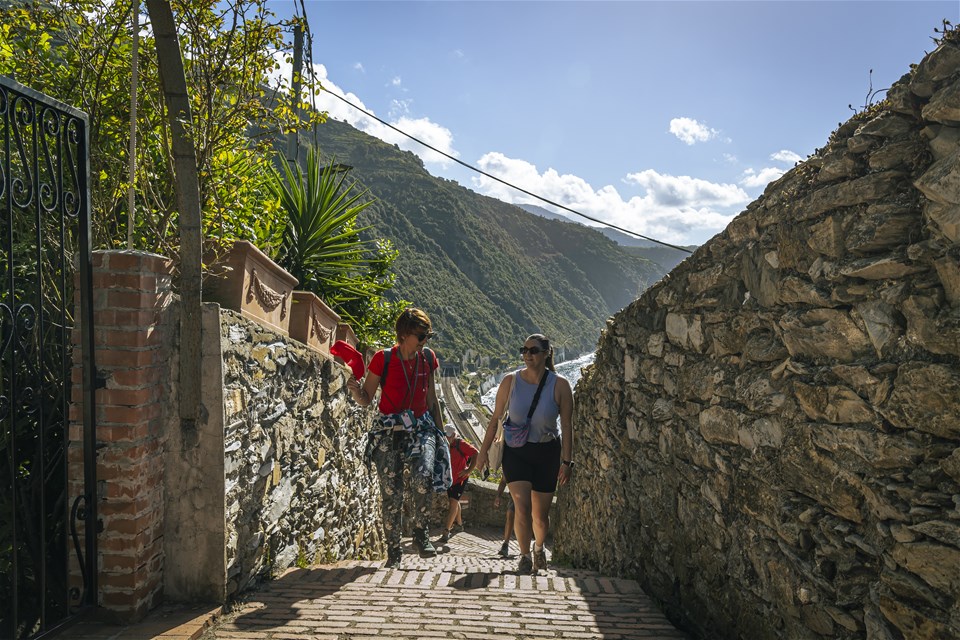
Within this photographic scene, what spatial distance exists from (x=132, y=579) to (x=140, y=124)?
2.87 meters

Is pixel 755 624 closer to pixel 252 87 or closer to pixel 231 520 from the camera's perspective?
pixel 231 520

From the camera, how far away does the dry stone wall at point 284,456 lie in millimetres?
3486

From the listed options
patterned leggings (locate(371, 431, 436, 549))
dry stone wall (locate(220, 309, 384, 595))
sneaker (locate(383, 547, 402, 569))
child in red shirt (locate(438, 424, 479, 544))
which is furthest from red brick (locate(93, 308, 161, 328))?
child in red shirt (locate(438, 424, 479, 544))

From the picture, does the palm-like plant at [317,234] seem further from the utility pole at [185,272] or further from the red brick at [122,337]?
the red brick at [122,337]

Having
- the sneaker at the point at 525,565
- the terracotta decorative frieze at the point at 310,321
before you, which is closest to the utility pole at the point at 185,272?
the terracotta decorative frieze at the point at 310,321

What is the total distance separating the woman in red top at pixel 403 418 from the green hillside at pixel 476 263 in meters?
52.7

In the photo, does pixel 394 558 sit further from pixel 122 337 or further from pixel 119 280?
pixel 119 280

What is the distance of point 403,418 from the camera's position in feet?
13.9

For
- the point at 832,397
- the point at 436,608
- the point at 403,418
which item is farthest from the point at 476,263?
the point at 832,397

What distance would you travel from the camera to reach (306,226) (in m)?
7.06

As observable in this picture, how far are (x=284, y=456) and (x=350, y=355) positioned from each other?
77 centimetres

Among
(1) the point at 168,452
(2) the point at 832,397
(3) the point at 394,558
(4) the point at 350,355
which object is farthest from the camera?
(3) the point at 394,558

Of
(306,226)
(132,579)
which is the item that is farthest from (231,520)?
(306,226)

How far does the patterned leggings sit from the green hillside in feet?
173
